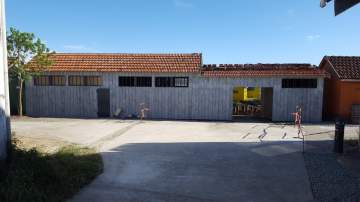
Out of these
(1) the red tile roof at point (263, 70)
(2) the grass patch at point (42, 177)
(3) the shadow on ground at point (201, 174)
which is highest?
(1) the red tile roof at point (263, 70)

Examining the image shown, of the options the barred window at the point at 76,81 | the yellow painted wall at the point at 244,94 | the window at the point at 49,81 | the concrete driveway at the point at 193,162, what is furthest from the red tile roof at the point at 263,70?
the window at the point at 49,81

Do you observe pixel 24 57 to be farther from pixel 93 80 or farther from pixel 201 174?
pixel 201 174

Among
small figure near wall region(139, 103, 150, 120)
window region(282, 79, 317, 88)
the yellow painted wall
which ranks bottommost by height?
small figure near wall region(139, 103, 150, 120)

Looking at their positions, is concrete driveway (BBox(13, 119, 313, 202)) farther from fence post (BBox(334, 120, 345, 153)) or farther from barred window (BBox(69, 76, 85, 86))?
barred window (BBox(69, 76, 85, 86))

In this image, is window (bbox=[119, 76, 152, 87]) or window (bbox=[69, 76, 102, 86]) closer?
window (bbox=[119, 76, 152, 87])

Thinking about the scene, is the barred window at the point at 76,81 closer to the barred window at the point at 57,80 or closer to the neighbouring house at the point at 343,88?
the barred window at the point at 57,80

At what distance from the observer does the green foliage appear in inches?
791

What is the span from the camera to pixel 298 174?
29.2 ft

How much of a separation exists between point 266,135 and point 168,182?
341 inches

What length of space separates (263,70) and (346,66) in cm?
562

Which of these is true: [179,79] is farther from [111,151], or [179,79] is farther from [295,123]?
[111,151]

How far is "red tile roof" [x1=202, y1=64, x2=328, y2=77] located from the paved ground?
3.84 m

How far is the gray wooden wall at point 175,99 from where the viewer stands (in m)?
20.9

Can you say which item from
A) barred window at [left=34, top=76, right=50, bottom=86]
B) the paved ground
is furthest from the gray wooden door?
barred window at [left=34, top=76, right=50, bottom=86]
